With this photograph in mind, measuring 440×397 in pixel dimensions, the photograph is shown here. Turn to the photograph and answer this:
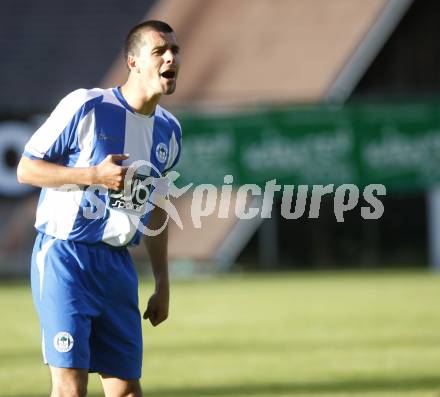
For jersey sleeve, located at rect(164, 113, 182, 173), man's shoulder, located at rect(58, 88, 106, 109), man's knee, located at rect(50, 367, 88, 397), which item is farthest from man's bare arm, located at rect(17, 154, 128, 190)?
man's knee, located at rect(50, 367, 88, 397)

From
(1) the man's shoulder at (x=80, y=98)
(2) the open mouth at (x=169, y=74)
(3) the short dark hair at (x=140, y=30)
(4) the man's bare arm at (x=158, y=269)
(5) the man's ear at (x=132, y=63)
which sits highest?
(3) the short dark hair at (x=140, y=30)

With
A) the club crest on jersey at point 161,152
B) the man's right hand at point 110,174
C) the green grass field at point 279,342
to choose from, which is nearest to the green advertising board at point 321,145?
the green grass field at point 279,342

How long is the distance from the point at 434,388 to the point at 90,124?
389 cm

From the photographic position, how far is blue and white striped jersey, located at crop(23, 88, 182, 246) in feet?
19.1

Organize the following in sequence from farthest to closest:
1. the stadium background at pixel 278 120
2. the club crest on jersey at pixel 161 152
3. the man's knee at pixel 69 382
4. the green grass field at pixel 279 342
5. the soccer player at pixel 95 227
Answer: the stadium background at pixel 278 120 < the green grass field at pixel 279 342 < the club crest on jersey at pixel 161 152 < the soccer player at pixel 95 227 < the man's knee at pixel 69 382

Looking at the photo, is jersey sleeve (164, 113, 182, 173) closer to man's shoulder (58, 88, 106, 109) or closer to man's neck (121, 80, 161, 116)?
man's neck (121, 80, 161, 116)

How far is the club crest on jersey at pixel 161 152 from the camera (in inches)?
243

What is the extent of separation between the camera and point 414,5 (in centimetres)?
2488

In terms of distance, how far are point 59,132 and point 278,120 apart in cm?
1572

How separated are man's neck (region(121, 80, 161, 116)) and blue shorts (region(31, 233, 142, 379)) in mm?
640

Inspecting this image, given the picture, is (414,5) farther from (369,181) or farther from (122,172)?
(122,172)

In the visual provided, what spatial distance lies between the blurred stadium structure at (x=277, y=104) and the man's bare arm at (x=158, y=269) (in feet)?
47.1

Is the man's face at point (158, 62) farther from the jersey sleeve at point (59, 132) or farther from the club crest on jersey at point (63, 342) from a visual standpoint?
the club crest on jersey at point (63, 342)

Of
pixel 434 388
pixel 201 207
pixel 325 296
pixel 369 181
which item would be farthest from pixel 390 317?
pixel 201 207
